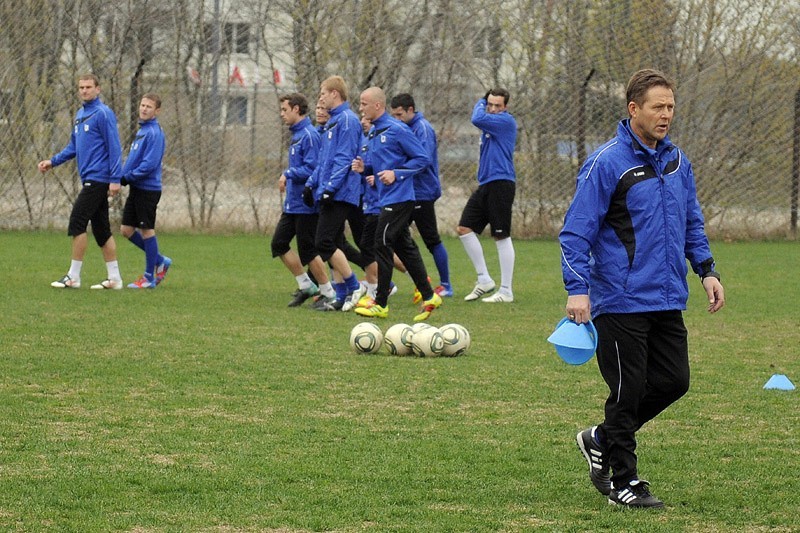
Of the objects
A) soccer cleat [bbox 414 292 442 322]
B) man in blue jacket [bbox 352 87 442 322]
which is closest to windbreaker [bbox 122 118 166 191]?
man in blue jacket [bbox 352 87 442 322]

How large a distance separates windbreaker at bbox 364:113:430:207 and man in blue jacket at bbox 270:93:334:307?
2.50ft

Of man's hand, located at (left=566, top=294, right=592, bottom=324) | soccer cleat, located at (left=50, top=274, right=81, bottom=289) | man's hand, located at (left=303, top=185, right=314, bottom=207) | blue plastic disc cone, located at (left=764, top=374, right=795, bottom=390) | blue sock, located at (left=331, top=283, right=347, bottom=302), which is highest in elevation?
man's hand, located at (left=566, top=294, right=592, bottom=324)

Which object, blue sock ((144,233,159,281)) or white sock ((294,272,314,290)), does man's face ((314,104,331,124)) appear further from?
blue sock ((144,233,159,281))

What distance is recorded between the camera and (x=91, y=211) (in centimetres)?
1207

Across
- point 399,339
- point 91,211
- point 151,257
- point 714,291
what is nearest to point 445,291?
point 151,257

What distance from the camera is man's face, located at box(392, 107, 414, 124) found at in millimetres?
11688

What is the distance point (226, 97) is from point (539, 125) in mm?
4894

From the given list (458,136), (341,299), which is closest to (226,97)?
(458,136)

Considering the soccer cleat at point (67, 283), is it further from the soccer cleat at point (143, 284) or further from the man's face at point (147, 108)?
the man's face at point (147, 108)

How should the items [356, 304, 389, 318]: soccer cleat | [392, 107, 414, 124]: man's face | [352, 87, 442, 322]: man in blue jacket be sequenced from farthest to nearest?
[392, 107, 414, 124]: man's face → [356, 304, 389, 318]: soccer cleat → [352, 87, 442, 322]: man in blue jacket

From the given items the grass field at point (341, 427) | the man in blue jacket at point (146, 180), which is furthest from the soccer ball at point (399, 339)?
the man in blue jacket at point (146, 180)

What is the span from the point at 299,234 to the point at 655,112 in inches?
272

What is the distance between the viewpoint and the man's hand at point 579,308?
15.0ft

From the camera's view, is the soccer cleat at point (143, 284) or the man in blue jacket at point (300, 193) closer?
the man in blue jacket at point (300, 193)
